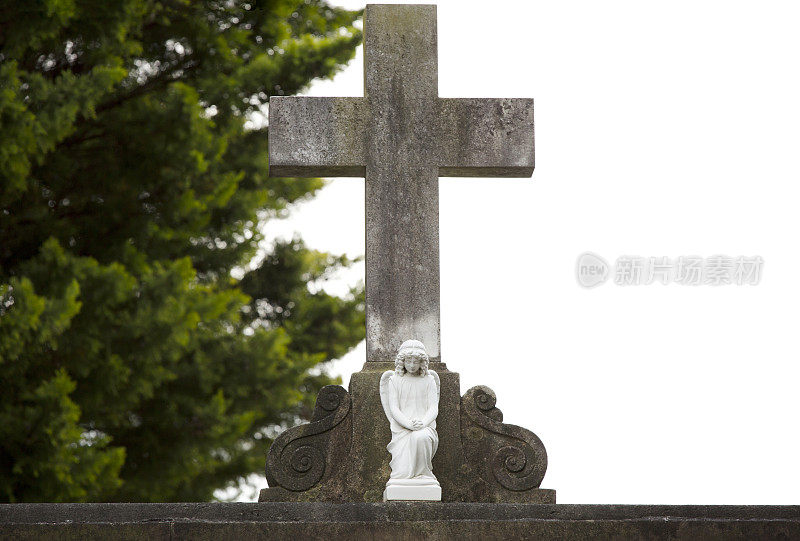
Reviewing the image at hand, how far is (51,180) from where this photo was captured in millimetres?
12398

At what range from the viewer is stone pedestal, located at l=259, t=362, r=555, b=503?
640 cm

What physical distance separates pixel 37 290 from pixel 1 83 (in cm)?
184

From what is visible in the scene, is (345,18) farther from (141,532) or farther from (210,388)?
(141,532)

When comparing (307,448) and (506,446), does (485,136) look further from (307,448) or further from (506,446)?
(307,448)

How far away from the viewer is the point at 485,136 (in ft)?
23.3

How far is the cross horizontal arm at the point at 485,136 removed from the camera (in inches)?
278

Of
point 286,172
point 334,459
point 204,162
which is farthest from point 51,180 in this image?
point 334,459

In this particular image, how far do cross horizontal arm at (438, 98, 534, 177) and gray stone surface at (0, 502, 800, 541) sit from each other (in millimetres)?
2229

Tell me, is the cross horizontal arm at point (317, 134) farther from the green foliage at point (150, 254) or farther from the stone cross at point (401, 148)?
the green foliage at point (150, 254)

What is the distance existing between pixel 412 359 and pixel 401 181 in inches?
45.7

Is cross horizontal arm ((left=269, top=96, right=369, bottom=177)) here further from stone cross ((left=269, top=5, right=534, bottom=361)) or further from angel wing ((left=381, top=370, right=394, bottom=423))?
angel wing ((left=381, top=370, right=394, bottom=423))

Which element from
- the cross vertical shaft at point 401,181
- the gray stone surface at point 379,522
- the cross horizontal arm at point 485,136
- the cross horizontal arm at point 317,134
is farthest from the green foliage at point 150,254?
the gray stone surface at point 379,522

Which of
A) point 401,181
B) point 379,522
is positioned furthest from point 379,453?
point 401,181

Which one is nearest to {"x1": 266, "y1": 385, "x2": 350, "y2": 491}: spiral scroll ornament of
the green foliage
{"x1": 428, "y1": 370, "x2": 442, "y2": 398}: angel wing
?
{"x1": 428, "y1": 370, "x2": 442, "y2": 398}: angel wing
